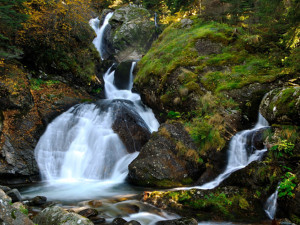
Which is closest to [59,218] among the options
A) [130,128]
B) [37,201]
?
[37,201]

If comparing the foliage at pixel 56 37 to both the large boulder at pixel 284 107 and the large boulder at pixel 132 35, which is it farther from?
the large boulder at pixel 132 35

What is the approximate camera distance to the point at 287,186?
5.04 m

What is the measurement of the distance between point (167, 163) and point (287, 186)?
3.79 meters

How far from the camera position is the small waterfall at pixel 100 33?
27.6 metres

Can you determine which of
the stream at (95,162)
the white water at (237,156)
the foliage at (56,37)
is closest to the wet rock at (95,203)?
the stream at (95,162)

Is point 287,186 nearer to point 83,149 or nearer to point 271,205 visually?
point 271,205

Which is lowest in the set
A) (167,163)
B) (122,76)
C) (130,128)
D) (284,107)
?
(167,163)

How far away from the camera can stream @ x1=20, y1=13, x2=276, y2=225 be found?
6.13m

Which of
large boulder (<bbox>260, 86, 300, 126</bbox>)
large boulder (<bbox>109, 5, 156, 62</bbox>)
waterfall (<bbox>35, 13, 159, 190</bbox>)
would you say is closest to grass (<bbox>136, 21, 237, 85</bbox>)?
waterfall (<bbox>35, 13, 159, 190</bbox>)

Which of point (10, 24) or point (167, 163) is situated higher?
point (10, 24)

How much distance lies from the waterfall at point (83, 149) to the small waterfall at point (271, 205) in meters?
5.13

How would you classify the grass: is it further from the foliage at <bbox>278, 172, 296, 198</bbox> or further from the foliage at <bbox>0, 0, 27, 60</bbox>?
the foliage at <bbox>278, 172, 296, 198</bbox>

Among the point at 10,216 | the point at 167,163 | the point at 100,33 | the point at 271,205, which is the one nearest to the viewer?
the point at 10,216

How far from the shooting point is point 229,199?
5652mm
